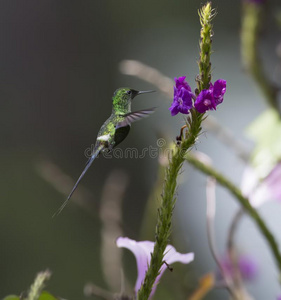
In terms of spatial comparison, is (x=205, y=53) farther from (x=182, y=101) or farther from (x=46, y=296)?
(x=46, y=296)

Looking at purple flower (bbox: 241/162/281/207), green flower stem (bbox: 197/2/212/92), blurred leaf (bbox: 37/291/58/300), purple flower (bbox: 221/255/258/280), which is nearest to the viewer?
green flower stem (bbox: 197/2/212/92)

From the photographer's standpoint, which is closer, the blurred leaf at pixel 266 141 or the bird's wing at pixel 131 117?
the bird's wing at pixel 131 117

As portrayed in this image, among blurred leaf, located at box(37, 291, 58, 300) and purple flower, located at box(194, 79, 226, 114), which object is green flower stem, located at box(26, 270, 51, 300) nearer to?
blurred leaf, located at box(37, 291, 58, 300)

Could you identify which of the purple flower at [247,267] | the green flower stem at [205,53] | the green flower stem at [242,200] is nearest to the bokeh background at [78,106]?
the purple flower at [247,267]

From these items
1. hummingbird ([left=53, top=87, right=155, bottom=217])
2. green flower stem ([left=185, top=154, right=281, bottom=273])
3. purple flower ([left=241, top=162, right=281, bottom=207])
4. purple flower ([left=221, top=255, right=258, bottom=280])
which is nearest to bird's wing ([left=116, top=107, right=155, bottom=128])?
hummingbird ([left=53, top=87, right=155, bottom=217])

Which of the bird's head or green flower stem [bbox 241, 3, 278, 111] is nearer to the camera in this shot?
the bird's head

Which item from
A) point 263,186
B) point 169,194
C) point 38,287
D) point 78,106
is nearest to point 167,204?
point 169,194

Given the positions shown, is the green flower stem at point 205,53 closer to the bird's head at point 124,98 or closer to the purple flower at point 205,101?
the purple flower at point 205,101
